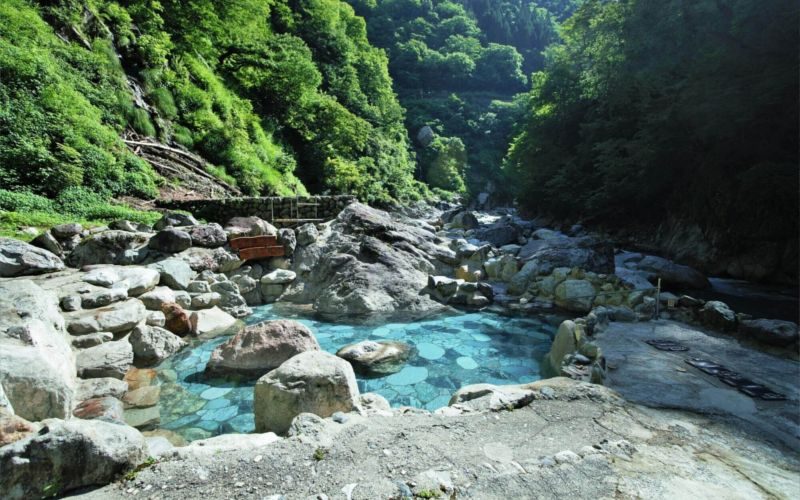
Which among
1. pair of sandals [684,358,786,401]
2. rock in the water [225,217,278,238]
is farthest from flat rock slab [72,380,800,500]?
rock in the water [225,217,278,238]

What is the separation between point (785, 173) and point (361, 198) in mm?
19162

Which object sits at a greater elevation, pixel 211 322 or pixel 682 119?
pixel 682 119

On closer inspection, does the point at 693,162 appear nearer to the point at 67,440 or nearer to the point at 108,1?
the point at 67,440

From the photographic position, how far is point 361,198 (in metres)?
24.5

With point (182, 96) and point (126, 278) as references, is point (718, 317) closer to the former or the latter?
point (126, 278)

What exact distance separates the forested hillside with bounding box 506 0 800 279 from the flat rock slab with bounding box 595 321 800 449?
29.7 feet

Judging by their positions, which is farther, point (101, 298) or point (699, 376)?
point (101, 298)

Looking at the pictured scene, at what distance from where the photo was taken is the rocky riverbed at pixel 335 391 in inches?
91.5

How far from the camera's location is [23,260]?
6.07 m

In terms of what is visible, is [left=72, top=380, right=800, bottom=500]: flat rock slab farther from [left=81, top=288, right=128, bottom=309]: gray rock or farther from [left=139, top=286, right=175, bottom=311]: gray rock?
[left=139, top=286, right=175, bottom=311]: gray rock

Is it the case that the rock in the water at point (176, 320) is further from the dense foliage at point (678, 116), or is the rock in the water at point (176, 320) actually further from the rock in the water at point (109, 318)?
the dense foliage at point (678, 116)

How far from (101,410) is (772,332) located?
7.95 metres

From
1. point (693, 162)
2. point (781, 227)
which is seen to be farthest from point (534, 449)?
point (693, 162)

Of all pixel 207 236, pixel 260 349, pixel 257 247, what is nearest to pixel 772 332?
pixel 260 349
